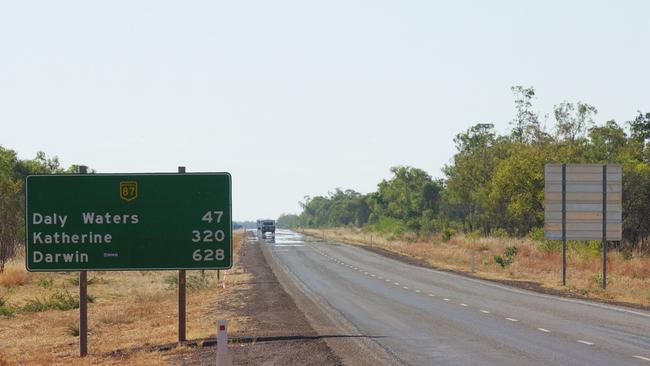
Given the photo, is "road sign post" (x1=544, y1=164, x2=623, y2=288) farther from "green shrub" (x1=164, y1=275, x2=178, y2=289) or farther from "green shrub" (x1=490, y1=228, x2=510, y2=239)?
"green shrub" (x1=490, y1=228, x2=510, y2=239)

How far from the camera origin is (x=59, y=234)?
15773mm

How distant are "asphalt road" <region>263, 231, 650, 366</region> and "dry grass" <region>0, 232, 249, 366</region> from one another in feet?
12.9

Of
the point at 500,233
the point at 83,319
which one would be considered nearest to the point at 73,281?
the point at 83,319

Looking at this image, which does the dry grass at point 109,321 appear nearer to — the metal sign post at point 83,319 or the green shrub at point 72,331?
the green shrub at point 72,331

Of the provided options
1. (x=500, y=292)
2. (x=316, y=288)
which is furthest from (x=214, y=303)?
(x=500, y=292)

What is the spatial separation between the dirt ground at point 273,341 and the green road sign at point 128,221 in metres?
1.80

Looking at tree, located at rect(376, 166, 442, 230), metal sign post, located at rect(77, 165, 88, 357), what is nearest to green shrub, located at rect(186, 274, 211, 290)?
metal sign post, located at rect(77, 165, 88, 357)

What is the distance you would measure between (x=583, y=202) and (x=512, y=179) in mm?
25642

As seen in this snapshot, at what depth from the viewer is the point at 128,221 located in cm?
1589

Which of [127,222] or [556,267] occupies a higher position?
[127,222]

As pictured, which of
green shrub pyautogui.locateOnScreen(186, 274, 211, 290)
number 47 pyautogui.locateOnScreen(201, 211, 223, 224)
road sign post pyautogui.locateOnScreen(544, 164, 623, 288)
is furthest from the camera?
green shrub pyautogui.locateOnScreen(186, 274, 211, 290)

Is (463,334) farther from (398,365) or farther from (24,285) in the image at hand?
(24,285)

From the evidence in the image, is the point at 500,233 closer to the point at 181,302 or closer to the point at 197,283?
the point at 197,283

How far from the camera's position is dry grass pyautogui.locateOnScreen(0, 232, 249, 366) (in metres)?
16.0
